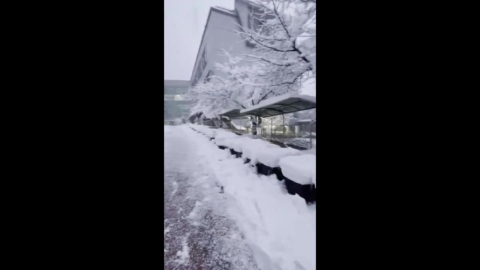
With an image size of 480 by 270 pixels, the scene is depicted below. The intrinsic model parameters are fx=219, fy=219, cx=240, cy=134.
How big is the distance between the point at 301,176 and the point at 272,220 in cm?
93

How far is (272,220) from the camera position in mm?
3447

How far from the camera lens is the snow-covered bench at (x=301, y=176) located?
3.77m

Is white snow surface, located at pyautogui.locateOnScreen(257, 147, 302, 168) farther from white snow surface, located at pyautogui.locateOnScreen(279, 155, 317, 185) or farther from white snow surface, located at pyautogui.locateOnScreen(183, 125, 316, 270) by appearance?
white snow surface, located at pyautogui.locateOnScreen(279, 155, 317, 185)

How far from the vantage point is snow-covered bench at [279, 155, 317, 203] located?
12.4 ft

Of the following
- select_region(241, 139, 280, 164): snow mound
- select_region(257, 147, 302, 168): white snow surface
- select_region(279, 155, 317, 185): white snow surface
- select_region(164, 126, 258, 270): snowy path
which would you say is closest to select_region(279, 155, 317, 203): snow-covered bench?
select_region(279, 155, 317, 185): white snow surface

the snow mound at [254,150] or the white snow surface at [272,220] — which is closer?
the white snow surface at [272,220]

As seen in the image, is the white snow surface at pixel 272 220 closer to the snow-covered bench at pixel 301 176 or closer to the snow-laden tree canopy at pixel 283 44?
the snow-covered bench at pixel 301 176

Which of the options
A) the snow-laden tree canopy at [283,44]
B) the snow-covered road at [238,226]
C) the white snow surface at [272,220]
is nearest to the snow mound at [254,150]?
the white snow surface at [272,220]

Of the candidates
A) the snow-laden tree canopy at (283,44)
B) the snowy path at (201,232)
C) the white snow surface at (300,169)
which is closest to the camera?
the snowy path at (201,232)

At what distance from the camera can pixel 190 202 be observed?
163 inches
